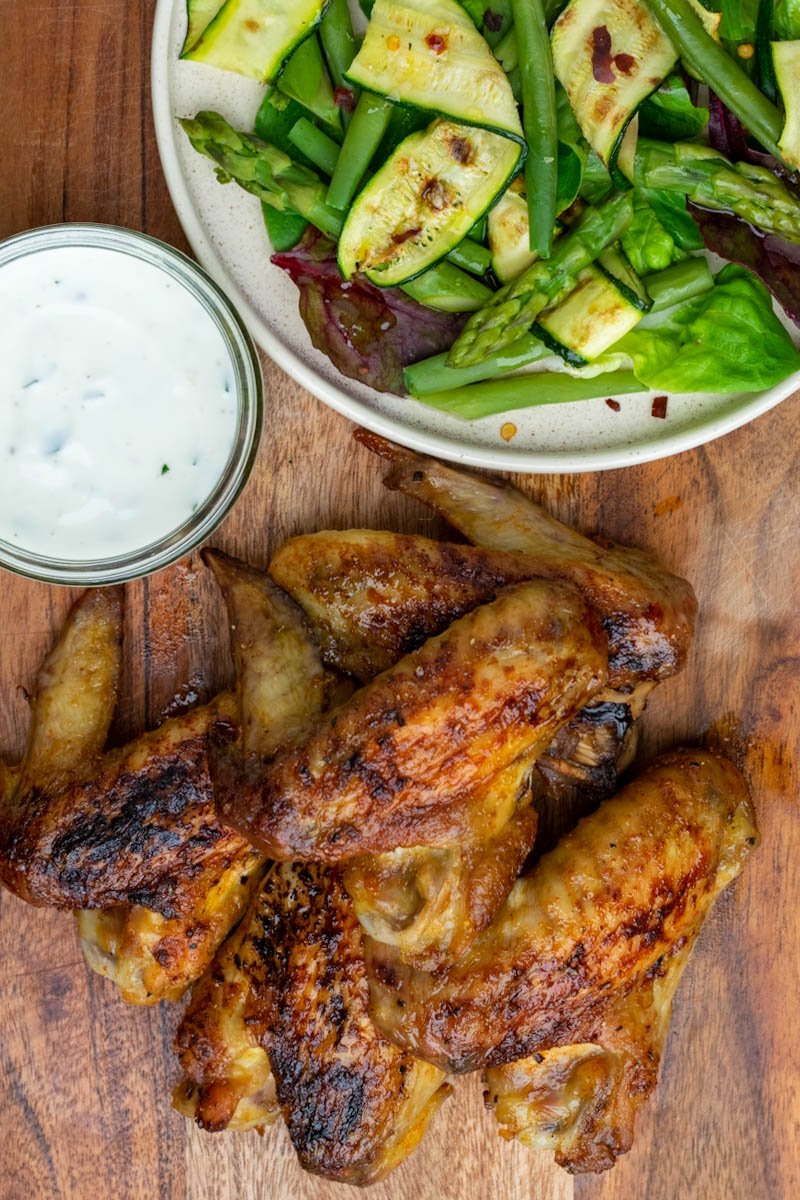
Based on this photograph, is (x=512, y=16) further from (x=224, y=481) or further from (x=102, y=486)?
(x=102, y=486)

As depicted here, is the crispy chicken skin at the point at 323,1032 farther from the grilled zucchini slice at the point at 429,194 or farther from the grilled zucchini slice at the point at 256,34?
the grilled zucchini slice at the point at 256,34

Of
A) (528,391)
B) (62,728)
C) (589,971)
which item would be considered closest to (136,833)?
(62,728)

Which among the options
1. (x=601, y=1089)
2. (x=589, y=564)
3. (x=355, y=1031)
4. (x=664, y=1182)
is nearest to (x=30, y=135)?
(x=589, y=564)

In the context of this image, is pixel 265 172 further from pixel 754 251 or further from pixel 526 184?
pixel 754 251

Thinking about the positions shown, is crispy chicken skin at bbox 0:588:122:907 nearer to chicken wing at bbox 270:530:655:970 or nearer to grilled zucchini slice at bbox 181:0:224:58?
chicken wing at bbox 270:530:655:970

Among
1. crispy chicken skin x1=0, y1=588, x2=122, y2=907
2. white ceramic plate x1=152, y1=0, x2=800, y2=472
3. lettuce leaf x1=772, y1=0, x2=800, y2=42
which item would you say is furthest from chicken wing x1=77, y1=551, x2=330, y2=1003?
lettuce leaf x1=772, y1=0, x2=800, y2=42

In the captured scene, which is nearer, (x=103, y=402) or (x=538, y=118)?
(x=538, y=118)

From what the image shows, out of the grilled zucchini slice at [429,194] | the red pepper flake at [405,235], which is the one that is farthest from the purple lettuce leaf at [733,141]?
the red pepper flake at [405,235]
